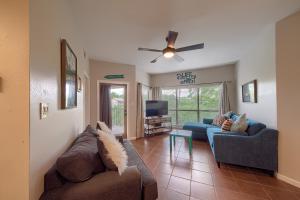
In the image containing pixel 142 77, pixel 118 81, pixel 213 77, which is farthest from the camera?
pixel 142 77

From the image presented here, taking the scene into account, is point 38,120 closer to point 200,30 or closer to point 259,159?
point 200,30

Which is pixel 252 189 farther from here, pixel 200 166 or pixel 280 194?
pixel 200 166

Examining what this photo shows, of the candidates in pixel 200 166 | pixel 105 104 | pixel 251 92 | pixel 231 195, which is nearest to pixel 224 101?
pixel 251 92

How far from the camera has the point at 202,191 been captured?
192 cm

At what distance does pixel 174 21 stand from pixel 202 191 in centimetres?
253

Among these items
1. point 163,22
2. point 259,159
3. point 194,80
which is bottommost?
point 259,159

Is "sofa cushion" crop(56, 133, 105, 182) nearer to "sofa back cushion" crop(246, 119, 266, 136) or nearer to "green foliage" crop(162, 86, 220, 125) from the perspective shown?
"sofa back cushion" crop(246, 119, 266, 136)

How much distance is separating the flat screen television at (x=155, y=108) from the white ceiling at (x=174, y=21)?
94.6 inches

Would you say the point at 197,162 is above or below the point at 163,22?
below

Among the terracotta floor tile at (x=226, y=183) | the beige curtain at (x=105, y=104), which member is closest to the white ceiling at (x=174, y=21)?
the beige curtain at (x=105, y=104)

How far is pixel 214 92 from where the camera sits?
529cm

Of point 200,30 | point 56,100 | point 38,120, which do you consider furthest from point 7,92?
point 200,30

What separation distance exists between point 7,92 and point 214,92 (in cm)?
553

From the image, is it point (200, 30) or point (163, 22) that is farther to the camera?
point (200, 30)
